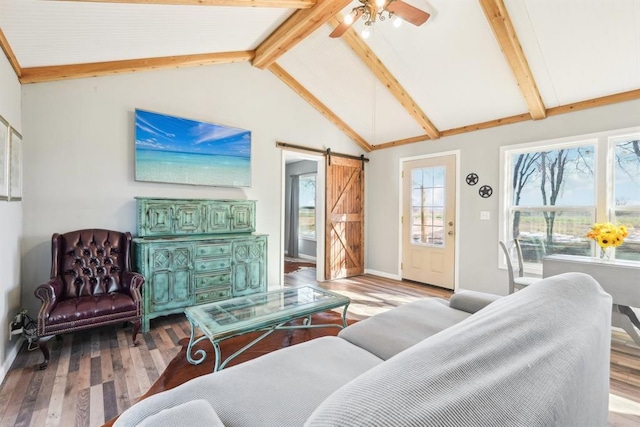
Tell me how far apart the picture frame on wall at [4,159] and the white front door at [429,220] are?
4970mm

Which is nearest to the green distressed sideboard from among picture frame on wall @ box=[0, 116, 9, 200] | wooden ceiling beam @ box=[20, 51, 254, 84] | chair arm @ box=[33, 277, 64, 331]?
chair arm @ box=[33, 277, 64, 331]

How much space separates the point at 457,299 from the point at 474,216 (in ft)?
8.38

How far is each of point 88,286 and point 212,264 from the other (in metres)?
1.17

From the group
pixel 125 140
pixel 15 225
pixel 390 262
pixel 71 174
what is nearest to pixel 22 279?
pixel 15 225

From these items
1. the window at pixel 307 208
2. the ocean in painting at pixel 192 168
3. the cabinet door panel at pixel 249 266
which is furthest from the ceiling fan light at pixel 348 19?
the window at pixel 307 208

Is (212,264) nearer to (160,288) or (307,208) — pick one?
(160,288)

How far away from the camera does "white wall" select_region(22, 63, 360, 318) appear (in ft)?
9.72

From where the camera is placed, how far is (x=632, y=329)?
2.72 m

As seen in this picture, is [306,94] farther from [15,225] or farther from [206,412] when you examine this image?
[206,412]

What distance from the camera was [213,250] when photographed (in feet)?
11.6

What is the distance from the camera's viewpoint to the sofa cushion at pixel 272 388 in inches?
43.2

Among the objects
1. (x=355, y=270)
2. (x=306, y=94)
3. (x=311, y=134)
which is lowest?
(x=355, y=270)

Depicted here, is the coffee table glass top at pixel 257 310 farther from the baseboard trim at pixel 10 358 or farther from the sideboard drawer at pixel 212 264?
the baseboard trim at pixel 10 358

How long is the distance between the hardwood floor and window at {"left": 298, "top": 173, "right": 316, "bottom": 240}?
4457mm
